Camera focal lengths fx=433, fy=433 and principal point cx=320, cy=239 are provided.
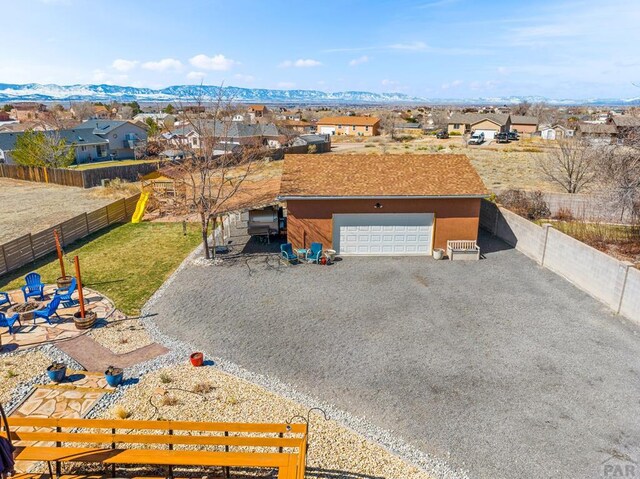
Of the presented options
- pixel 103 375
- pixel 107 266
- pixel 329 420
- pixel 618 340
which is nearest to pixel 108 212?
pixel 107 266

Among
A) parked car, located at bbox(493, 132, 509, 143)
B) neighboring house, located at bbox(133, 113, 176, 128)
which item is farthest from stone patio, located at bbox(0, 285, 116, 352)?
parked car, located at bbox(493, 132, 509, 143)

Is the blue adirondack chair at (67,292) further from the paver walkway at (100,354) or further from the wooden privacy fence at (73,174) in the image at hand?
the wooden privacy fence at (73,174)

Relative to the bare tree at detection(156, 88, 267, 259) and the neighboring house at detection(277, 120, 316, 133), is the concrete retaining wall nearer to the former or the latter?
the bare tree at detection(156, 88, 267, 259)

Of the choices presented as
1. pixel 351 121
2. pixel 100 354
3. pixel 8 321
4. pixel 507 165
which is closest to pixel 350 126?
pixel 351 121

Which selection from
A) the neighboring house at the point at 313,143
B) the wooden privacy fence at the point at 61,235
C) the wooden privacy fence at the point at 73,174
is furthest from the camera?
the neighboring house at the point at 313,143

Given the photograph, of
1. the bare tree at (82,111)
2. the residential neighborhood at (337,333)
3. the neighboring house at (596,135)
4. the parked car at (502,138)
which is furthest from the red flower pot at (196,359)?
the bare tree at (82,111)

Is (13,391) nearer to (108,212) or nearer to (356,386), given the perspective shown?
(356,386)

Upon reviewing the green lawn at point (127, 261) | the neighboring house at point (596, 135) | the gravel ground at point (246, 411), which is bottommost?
the gravel ground at point (246, 411)
